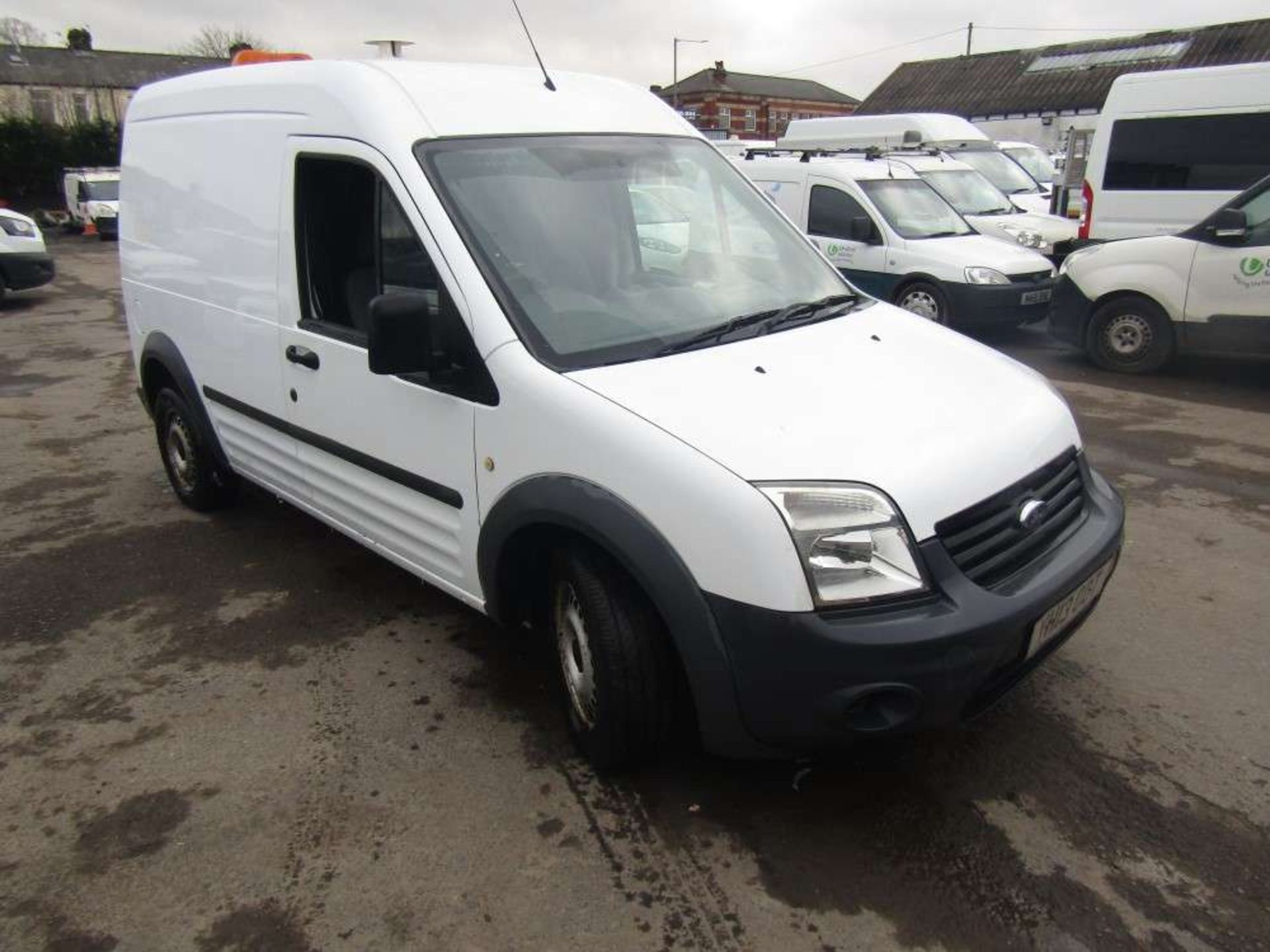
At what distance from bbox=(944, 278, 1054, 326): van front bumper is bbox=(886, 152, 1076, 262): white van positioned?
1.67 m

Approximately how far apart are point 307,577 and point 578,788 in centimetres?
214

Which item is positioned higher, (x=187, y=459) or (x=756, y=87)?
(x=756, y=87)

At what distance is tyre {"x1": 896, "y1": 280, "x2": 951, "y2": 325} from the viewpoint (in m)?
9.28

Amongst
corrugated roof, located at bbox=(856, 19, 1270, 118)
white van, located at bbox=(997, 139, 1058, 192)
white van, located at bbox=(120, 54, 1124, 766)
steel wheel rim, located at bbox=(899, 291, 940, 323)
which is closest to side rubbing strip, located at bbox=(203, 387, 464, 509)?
white van, located at bbox=(120, 54, 1124, 766)

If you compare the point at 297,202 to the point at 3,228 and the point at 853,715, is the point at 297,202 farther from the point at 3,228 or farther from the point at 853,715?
the point at 3,228

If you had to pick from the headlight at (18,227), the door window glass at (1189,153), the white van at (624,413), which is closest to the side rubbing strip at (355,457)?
the white van at (624,413)

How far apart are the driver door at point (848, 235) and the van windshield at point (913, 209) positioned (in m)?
0.21

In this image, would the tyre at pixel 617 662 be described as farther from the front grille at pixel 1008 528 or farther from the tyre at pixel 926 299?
the tyre at pixel 926 299

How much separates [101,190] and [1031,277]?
26.0 metres

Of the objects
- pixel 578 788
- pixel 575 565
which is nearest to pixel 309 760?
pixel 578 788

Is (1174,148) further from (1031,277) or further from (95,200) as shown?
(95,200)

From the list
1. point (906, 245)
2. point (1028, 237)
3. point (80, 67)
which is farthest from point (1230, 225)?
point (80, 67)

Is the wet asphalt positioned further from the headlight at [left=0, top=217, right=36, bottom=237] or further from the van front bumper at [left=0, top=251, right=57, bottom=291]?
the headlight at [left=0, top=217, right=36, bottom=237]

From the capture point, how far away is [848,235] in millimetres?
9922
